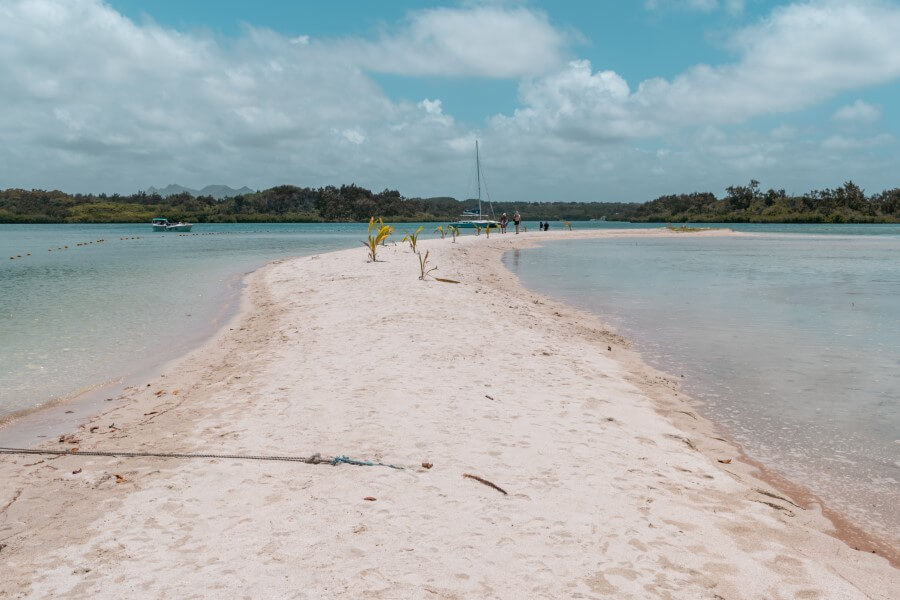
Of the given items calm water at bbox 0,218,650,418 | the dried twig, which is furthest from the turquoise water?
the dried twig

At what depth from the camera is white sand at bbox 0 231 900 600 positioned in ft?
11.4

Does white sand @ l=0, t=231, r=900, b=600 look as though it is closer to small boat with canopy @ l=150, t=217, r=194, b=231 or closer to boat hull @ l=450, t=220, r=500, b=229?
boat hull @ l=450, t=220, r=500, b=229

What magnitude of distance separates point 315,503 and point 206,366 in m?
6.15

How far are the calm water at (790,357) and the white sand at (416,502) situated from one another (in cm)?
70

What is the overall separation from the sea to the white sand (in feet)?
2.79

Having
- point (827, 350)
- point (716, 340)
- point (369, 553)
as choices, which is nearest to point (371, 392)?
point (369, 553)

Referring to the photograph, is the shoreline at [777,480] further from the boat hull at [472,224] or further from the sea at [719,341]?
the boat hull at [472,224]

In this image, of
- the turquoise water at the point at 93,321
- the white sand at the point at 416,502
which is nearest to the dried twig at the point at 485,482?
the white sand at the point at 416,502

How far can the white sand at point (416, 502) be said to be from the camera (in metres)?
3.48

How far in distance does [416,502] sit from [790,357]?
8.29 meters

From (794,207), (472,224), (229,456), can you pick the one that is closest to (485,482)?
(229,456)

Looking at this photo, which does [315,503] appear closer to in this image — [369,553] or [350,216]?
[369,553]

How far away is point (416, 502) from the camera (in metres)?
4.43

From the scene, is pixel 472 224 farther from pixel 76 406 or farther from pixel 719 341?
pixel 76 406
